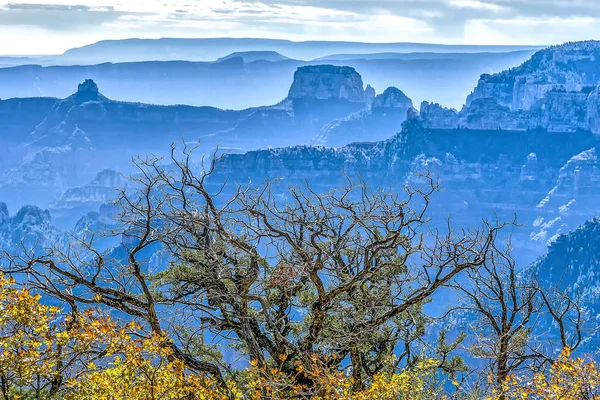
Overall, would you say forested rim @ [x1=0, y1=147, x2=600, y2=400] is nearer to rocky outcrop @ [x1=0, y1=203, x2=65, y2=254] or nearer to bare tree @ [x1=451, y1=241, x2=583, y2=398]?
bare tree @ [x1=451, y1=241, x2=583, y2=398]

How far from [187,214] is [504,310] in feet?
21.1

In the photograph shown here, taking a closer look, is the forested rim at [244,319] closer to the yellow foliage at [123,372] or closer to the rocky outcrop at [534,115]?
the yellow foliage at [123,372]

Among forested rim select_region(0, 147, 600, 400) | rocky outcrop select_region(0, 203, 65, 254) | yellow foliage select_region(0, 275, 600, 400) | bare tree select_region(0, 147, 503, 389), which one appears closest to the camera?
yellow foliage select_region(0, 275, 600, 400)

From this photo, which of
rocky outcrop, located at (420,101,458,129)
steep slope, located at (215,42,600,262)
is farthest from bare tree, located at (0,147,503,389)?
rocky outcrop, located at (420,101,458,129)

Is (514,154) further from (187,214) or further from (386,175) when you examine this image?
(187,214)

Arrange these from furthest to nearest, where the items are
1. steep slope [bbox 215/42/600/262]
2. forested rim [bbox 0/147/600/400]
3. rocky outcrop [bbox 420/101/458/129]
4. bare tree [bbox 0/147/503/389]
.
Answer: rocky outcrop [bbox 420/101/458/129] → steep slope [bbox 215/42/600/262] → bare tree [bbox 0/147/503/389] → forested rim [bbox 0/147/600/400]

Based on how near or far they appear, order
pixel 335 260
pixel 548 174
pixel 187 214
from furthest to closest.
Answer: pixel 548 174 < pixel 335 260 < pixel 187 214

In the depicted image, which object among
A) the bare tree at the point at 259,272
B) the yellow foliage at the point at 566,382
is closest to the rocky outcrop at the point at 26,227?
the bare tree at the point at 259,272

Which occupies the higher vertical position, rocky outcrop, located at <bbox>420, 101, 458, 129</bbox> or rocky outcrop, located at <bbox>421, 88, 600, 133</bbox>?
rocky outcrop, located at <bbox>420, 101, 458, 129</bbox>

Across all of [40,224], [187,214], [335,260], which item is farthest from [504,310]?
[40,224]

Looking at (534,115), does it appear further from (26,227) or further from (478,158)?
(26,227)

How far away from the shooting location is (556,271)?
11356 cm

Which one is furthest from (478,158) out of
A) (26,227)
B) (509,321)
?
(509,321)

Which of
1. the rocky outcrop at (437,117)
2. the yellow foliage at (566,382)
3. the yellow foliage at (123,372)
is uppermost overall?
the rocky outcrop at (437,117)
